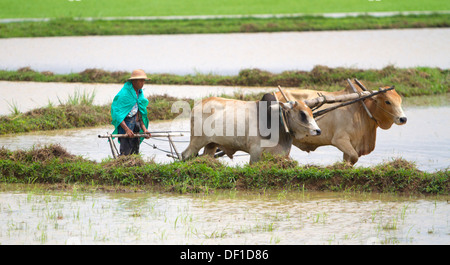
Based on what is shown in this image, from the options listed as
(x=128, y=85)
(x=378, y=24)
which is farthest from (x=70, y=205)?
(x=378, y=24)

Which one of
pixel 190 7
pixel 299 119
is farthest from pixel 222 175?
pixel 190 7

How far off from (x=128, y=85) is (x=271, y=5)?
3124cm

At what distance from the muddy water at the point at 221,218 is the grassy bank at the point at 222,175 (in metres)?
0.17

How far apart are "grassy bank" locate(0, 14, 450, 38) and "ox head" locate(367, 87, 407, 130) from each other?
1931 cm

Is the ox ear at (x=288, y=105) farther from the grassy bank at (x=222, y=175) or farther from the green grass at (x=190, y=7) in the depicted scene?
the green grass at (x=190, y=7)

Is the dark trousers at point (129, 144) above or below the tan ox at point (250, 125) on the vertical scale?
below

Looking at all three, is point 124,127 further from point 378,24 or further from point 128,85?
point 378,24

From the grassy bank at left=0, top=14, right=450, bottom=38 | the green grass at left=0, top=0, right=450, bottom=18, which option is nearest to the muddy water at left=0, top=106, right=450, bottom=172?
the grassy bank at left=0, top=14, right=450, bottom=38

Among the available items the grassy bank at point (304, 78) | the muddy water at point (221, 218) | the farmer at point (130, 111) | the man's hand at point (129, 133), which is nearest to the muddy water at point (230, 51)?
the grassy bank at point (304, 78)

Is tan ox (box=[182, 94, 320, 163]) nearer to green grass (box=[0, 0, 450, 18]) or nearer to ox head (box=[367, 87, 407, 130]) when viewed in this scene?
ox head (box=[367, 87, 407, 130])

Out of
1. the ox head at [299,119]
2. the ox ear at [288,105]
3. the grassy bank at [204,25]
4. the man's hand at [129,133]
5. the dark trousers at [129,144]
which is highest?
the grassy bank at [204,25]

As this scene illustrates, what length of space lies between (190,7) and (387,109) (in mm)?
30312

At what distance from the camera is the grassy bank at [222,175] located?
750 cm

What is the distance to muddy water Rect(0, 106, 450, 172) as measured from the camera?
9.45 m
